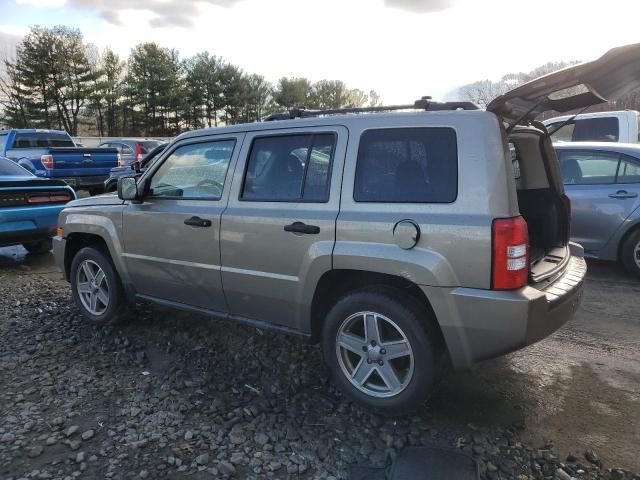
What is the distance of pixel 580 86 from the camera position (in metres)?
3.01

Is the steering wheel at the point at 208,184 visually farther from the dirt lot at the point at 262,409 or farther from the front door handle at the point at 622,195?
the front door handle at the point at 622,195

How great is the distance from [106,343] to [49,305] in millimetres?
1435

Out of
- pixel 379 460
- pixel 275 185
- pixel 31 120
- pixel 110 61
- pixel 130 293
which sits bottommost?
pixel 379 460

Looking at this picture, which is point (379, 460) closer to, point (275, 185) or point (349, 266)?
point (349, 266)

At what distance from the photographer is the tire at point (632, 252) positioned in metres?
5.76

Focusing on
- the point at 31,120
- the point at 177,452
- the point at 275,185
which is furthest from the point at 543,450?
the point at 31,120

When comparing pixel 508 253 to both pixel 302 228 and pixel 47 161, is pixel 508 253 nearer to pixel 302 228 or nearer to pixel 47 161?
pixel 302 228

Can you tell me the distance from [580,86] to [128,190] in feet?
11.1

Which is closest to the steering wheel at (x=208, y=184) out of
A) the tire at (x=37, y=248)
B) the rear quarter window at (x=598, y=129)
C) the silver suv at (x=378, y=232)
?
the silver suv at (x=378, y=232)

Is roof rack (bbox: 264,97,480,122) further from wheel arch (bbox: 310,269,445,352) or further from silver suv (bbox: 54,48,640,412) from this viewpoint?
wheel arch (bbox: 310,269,445,352)

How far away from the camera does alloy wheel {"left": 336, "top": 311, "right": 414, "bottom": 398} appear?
306 cm

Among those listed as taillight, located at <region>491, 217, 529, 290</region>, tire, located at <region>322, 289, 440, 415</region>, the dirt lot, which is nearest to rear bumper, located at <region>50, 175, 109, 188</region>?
the dirt lot

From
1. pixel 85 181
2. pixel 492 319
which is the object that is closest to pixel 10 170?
pixel 85 181

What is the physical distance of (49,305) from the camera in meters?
5.31
